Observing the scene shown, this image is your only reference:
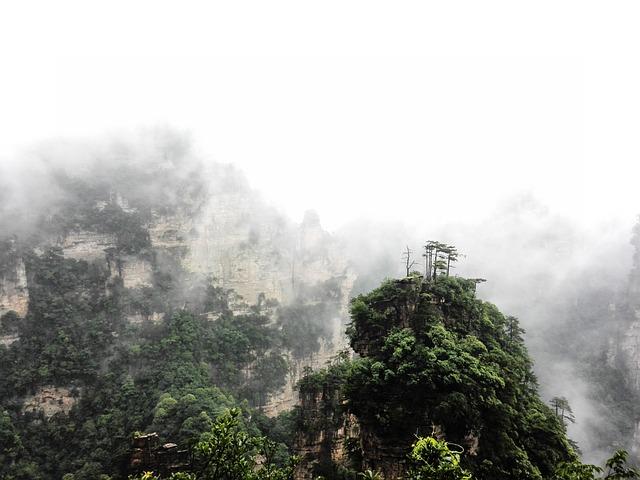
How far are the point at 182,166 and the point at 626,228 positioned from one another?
92488 mm

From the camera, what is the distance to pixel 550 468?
70.7 ft

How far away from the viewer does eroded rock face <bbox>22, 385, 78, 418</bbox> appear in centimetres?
5388

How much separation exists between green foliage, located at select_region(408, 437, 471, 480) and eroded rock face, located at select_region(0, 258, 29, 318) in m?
64.7

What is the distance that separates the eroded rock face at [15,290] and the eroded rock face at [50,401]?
1181 cm

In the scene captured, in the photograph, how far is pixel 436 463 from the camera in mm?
11695

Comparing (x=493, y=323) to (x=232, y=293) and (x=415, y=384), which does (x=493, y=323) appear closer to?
(x=415, y=384)

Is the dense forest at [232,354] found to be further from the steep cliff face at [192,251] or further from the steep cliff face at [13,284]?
the steep cliff face at [192,251]

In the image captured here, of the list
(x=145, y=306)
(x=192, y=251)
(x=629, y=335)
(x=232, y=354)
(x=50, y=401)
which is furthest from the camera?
(x=192, y=251)

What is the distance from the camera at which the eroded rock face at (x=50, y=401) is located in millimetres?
53875

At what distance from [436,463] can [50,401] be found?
59.4 metres

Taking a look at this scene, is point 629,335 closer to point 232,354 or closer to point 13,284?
point 232,354

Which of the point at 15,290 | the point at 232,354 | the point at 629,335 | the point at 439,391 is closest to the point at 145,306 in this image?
the point at 232,354

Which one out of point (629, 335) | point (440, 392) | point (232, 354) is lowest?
point (440, 392)

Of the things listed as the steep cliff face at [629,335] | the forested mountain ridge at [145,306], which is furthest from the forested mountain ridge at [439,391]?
the steep cliff face at [629,335]
